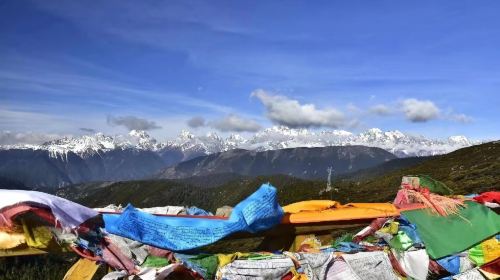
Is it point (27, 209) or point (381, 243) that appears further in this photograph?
point (381, 243)

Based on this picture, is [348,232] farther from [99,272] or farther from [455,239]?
[99,272]

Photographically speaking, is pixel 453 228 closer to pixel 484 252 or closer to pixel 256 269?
pixel 484 252

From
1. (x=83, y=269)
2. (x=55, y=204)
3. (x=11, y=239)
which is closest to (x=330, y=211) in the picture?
(x=83, y=269)

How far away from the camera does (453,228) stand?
679 cm

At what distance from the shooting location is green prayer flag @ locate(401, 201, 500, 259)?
6.52 m

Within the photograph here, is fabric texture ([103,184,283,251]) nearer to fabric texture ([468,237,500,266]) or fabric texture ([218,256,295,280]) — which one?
fabric texture ([218,256,295,280])

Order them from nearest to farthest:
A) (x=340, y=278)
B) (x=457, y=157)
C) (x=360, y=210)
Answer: (x=340, y=278) < (x=360, y=210) < (x=457, y=157)

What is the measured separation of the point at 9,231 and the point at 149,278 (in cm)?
135

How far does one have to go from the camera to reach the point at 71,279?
441 cm

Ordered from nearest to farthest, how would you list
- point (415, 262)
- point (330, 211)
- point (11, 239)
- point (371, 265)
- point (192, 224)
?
1. point (11, 239)
2. point (192, 224)
3. point (371, 265)
4. point (330, 211)
5. point (415, 262)

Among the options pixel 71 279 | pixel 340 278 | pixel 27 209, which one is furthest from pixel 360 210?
pixel 27 209

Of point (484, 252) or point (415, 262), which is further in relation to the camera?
point (484, 252)

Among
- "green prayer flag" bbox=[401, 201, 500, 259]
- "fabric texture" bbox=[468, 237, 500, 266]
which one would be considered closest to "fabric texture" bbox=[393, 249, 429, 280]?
"green prayer flag" bbox=[401, 201, 500, 259]

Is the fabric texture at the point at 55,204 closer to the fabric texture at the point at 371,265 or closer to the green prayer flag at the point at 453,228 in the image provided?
the fabric texture at the point at 371,265
